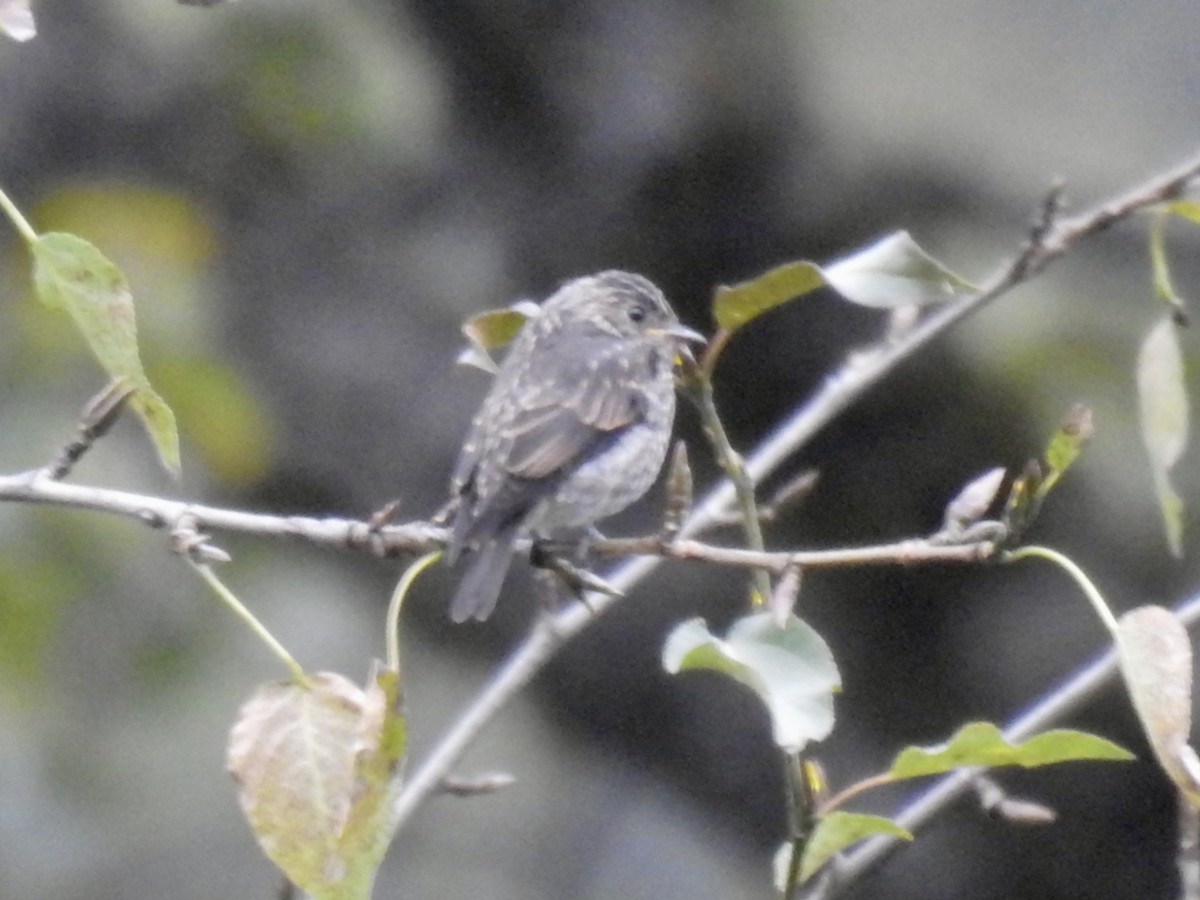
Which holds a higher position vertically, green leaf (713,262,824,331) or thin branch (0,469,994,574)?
green leaf (713,262,824,331)

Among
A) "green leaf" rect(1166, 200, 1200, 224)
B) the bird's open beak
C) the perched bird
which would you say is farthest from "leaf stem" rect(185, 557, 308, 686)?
the bird's open beak

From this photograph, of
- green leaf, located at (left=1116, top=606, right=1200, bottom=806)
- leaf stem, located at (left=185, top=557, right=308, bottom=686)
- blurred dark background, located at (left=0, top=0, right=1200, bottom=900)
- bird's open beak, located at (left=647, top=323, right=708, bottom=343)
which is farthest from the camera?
blurred dark background, located at (left=0, top=0, right=1200, bottom=900)

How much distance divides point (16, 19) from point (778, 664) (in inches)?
40.6

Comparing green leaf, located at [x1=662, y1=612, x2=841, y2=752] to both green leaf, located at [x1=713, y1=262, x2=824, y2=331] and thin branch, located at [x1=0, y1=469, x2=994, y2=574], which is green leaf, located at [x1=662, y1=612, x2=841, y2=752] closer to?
thin branch, located at [x1=0, y1=469, x2=994, y2=574]

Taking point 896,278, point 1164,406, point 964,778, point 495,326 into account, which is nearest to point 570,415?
point 495,326

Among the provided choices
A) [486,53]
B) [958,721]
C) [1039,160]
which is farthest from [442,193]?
[958,721]

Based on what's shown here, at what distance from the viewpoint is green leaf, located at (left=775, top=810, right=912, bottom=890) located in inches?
69.5

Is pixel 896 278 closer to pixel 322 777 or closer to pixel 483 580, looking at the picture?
pixel 322 777

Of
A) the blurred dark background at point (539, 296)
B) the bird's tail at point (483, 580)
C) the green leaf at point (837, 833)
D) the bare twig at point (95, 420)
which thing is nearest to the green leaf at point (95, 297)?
the bare twig at point (95, 420)

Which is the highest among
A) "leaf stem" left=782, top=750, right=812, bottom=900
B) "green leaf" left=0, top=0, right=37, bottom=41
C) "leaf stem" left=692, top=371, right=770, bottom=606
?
"green leaf" left=0, top=0, right=37, bottom=41

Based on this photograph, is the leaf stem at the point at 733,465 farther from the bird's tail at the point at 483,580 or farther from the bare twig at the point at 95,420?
the bird's tail at the point at 483,580

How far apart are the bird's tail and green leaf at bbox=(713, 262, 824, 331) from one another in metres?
1.14

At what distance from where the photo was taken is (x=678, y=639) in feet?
5.48

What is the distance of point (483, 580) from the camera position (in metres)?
3.00
